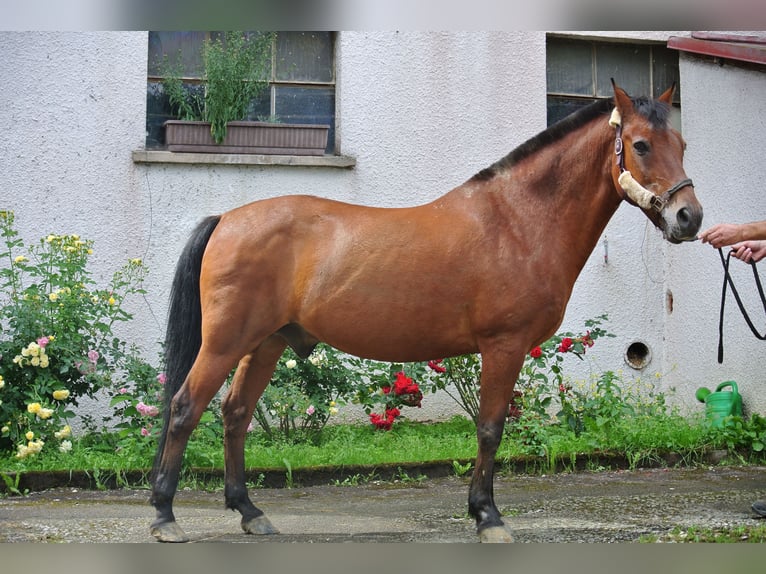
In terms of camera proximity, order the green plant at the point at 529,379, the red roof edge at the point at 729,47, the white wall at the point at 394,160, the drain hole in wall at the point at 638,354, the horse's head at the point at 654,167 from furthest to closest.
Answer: the drain hole in wall at the point at 638,354 < the red roof edge at the point at 729,47 < the white wall at the point at 394,160 < the green plant at the point at 529,379 < the horse's head at the point at 654,167

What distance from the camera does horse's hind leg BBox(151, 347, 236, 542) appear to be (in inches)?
169

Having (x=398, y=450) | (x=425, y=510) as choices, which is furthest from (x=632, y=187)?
(x=398, y=450)

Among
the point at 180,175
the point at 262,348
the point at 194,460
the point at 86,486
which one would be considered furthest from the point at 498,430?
the point at 180,175

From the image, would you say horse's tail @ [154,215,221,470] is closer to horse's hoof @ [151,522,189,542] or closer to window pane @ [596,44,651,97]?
horse's hoof @ [151,522,189,542]

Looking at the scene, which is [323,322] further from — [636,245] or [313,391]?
[636,245]

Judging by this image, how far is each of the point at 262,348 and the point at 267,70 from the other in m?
3.70

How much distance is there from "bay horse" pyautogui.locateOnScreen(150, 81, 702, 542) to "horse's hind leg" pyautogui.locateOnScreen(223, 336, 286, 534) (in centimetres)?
1

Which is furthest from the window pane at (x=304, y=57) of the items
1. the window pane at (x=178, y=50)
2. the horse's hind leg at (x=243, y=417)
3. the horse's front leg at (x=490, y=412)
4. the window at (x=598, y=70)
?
the horse's front leg at (x=490, y=412)

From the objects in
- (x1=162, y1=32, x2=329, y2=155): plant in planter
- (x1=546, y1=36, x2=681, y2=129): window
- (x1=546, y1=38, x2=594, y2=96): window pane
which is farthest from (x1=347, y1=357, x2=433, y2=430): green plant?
(x1=546, y1=38, x2=594, y2=96): window pane

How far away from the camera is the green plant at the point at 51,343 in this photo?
5.89 meters

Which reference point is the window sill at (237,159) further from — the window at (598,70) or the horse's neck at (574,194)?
the horse's neck at (574,194)

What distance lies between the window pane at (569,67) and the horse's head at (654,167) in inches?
158

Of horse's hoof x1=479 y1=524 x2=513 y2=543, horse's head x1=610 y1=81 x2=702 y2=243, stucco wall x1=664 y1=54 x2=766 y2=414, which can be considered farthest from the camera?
stucco wall x1=664 y1=54 x2=766 y2=414

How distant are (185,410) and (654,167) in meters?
2.70
